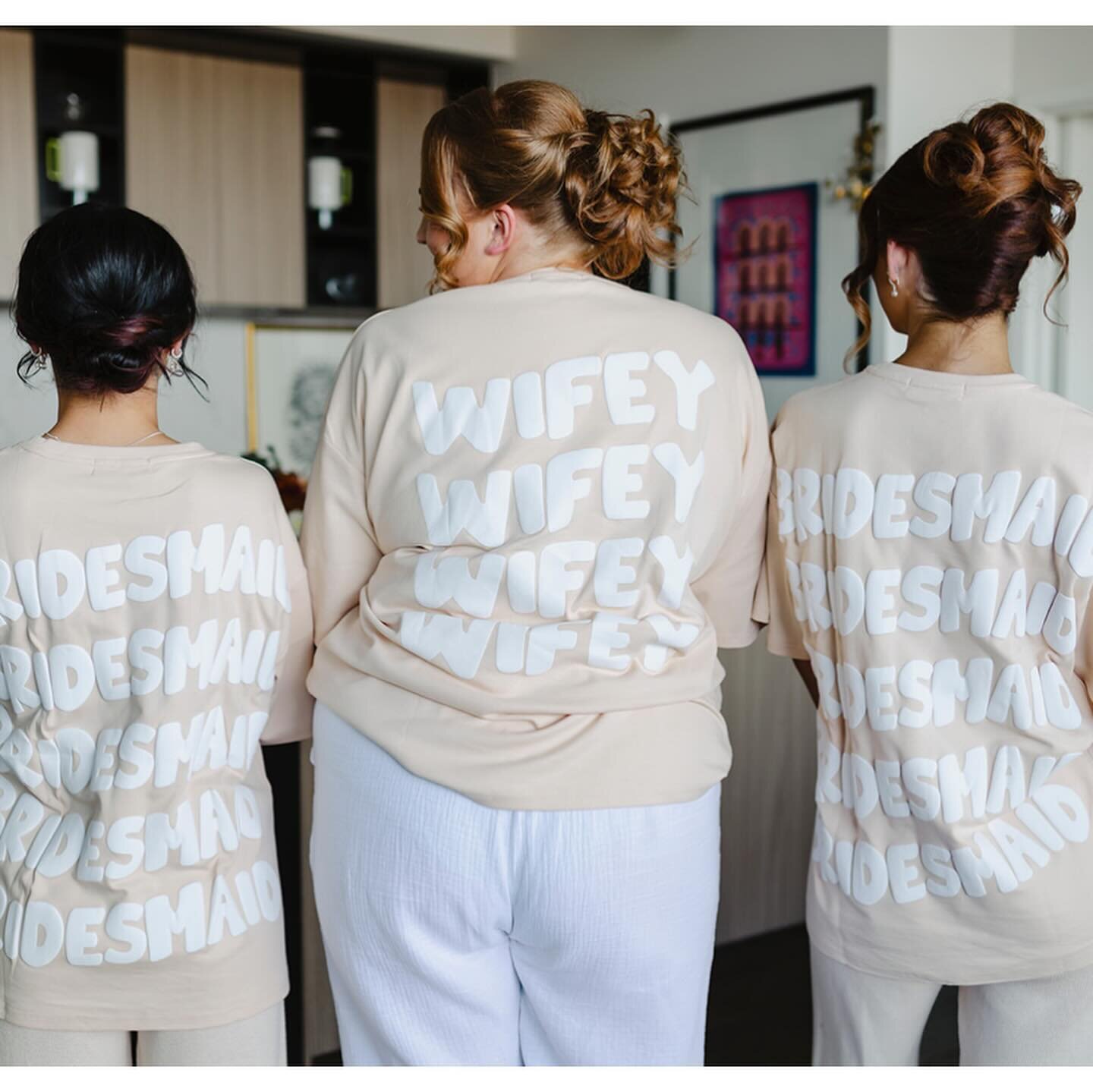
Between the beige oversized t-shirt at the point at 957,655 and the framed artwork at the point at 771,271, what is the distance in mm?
2476

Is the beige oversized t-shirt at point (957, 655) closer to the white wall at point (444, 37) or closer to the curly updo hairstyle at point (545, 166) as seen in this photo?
the curly updo hairstyle at point (545, 166)

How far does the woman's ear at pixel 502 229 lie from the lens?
1.17 m

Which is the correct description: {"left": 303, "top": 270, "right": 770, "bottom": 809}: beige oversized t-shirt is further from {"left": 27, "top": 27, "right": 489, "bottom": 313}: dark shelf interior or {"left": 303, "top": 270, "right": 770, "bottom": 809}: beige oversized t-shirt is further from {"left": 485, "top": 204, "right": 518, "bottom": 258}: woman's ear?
{"left": 27, "top": 27, "right": 489, "bottom": 313}: dark shelf interior

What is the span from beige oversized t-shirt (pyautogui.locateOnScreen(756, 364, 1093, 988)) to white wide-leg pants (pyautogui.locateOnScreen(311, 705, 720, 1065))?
192 mm

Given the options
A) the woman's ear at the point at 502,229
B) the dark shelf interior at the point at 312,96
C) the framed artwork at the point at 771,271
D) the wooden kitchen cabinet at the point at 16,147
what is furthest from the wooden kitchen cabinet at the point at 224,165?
the woman's ear at the point at 502,229

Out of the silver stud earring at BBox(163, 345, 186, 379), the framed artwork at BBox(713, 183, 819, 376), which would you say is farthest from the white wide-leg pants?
the framed artwork at BBox(713, 183, 819, 376)

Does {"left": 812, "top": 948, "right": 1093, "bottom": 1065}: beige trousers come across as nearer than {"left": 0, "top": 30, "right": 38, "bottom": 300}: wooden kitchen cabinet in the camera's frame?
Yes

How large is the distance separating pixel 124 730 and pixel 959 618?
773 millimetres

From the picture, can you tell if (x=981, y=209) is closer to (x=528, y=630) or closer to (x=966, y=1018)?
(x=528, y=630)

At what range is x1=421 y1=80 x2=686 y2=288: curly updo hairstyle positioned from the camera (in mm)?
1138

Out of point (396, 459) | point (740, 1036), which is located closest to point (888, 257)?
point (396, 459)

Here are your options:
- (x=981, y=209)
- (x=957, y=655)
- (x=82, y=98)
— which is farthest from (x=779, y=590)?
(x=82, y=98)

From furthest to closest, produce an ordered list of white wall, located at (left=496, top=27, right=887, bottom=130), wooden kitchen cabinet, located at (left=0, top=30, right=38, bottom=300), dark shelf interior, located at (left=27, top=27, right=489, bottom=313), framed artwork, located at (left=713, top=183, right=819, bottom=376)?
dark shelf interior, located at (left=27, top=27, right=489, bottom=313), wooden kitchen cabinet, located at (left=0, top=30, right=38, bottom=300), framed artwork, located at (left=713, top=183, right=819, bottom=376), white wall, located at (left=496, top=27, right=887, bottom=130)

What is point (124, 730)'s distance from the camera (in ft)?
A: 3.88
